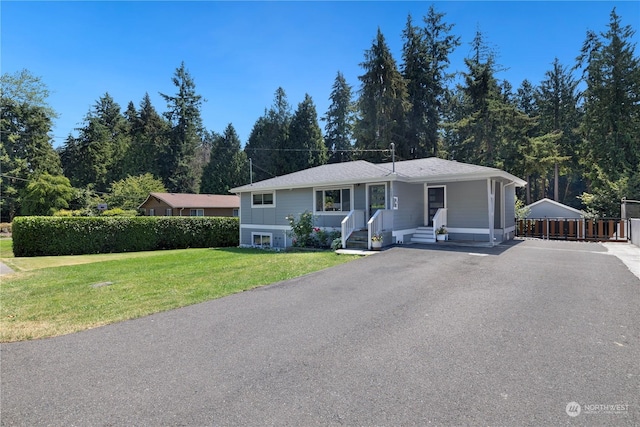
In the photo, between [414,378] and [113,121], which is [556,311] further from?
[113,121]

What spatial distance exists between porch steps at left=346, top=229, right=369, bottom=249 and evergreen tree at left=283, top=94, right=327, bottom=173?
26558 mm

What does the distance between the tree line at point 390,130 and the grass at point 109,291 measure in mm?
20182

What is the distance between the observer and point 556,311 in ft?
16.5

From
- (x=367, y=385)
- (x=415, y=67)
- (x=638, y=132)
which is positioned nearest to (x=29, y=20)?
(x=367, y=385)

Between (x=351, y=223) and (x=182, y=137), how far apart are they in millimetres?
38313

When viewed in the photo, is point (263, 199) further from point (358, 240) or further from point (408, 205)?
point (408, 205)

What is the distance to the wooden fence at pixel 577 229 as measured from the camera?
14961 mm

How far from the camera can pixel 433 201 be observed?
15.0m

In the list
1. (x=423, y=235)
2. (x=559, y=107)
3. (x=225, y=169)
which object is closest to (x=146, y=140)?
(x=225, y=169)

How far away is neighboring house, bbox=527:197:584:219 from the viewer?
21.6m

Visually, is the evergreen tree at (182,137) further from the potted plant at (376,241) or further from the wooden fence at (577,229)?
the wooden fence at (577,229)

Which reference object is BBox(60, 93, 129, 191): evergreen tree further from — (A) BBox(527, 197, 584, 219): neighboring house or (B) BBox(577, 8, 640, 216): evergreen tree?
(B) BBox(577, 8, 640, 216): evergreen tree

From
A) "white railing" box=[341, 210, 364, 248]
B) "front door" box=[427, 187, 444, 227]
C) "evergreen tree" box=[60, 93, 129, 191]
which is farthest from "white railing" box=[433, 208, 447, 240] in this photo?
"evergreen tree" box=[60, 93, 129, 191]

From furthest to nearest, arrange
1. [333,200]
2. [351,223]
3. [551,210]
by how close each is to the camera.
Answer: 1. [551,210]
2. [333,200]
3. [351,223]
